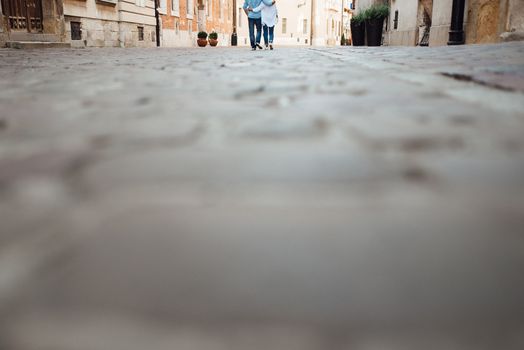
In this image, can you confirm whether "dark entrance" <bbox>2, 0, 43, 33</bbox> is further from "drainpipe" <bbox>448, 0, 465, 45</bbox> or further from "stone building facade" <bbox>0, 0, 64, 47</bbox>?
"drainpipe" <bbox>448, 0, 465, 45</bbox>

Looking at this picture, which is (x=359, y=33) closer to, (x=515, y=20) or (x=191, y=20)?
(x=515, y=20)

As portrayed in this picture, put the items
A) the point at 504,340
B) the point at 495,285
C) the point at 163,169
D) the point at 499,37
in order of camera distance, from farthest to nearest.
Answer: the point at 499,37, the point at 163,169, the point at 495,285, the point at 504,340

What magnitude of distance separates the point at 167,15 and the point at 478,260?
72.5ft

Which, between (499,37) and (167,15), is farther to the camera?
(167,15)

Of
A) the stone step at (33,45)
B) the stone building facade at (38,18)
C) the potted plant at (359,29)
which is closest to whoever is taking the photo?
the stone step at (33,45)

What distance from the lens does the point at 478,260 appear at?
70 cm

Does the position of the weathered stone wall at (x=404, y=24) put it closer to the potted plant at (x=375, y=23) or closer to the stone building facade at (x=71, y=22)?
the potted plant at (x=375, y=23)

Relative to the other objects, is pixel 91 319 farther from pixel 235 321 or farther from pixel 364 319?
pixel 364 319

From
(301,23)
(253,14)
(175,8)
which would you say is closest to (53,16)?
(253,14)

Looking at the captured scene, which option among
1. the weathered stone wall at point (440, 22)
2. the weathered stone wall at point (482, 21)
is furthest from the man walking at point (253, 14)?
the weathered stone wall at point (482, 21)

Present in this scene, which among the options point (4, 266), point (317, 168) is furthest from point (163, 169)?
point (4, 266)

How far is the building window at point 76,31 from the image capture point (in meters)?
13.5

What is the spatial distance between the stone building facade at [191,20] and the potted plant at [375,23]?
30.8 feet

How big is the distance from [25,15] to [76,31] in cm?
127
